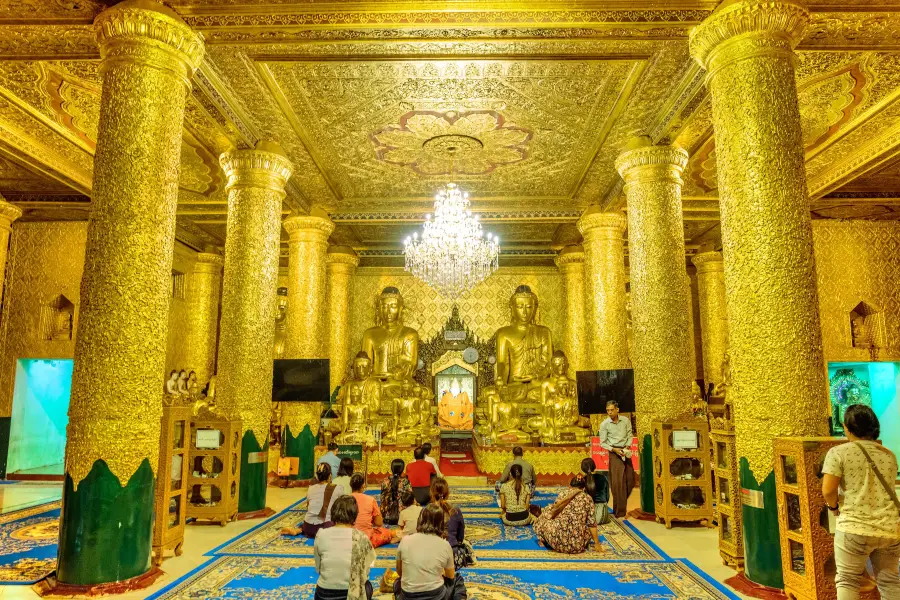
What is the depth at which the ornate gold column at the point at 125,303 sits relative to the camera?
4.24 m

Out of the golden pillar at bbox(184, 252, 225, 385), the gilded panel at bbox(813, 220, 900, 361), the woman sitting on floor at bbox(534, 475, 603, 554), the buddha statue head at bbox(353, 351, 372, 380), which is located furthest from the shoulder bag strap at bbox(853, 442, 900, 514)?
the golden pillar at bbox(184, 252, 225, 385)

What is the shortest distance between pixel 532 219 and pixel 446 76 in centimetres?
509

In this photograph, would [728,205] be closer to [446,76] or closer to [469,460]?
[446,76]

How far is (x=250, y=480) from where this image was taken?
23.3ft

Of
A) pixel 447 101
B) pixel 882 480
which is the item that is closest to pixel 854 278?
pixel 447 101

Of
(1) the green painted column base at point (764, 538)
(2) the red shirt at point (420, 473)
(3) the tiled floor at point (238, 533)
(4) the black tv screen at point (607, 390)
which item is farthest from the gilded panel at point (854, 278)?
(2) the red shirt at point (420, 473)

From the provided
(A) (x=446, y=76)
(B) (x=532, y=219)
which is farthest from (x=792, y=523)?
(B) (x=532, y=219)

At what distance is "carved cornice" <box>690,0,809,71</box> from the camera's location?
4.62 meters

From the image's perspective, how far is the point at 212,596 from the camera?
13.8 feet

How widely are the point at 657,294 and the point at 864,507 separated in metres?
4.36

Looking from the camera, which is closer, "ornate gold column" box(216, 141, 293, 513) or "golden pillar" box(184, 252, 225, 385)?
"ornate gold column" box(216, 141, 293, 513)

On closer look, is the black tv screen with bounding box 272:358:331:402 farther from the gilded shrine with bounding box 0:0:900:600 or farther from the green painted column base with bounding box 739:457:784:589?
the green painted column base with bounding box 739:457:784:589

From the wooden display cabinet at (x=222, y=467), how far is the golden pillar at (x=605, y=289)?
5816 mm

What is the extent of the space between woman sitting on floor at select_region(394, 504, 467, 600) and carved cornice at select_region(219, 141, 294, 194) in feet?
18.7
